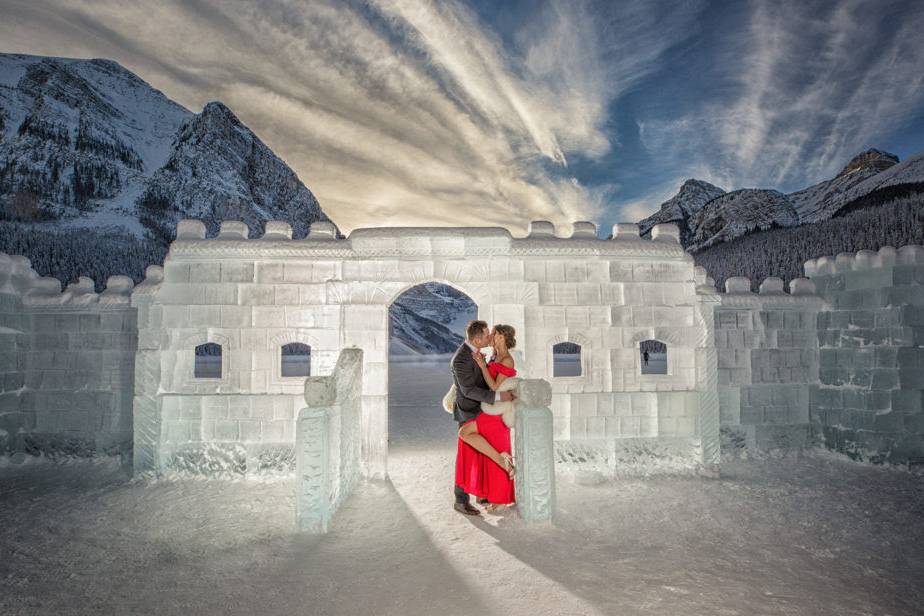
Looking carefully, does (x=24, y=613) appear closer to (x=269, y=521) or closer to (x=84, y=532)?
(x=84, y=532)

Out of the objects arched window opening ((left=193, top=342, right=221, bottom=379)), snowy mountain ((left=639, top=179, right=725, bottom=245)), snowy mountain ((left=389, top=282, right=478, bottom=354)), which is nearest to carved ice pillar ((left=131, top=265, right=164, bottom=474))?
arched window opening ((left=193, top=342, right=221, bottom=379))

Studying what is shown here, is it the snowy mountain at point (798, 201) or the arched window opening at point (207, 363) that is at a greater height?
the snowy mountain at point (798, 201)

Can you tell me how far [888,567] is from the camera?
3.76 meters

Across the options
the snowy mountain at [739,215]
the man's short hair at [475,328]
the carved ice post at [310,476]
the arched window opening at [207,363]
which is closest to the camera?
the carved ice post at [310,476]

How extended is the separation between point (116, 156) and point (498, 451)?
96587mm

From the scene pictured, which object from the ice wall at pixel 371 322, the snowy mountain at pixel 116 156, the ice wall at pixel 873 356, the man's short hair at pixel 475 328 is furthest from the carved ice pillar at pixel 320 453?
the snowy mountain at pixel 116 156

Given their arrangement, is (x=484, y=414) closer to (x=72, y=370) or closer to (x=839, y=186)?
(x=72, y=370)

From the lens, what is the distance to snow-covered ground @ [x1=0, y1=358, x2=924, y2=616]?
324 centimetres

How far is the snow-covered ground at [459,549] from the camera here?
324cm

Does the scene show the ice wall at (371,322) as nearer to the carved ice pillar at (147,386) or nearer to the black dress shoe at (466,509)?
the carved ice pillar at (147,386)

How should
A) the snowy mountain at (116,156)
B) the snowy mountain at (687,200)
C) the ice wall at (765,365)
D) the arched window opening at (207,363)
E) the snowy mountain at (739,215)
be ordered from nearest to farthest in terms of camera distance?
the ice wall at (765,365) → the arched window opening at (207,363) → the snowy mountain at (116,156) → the snowy mountain at (739,215) → the snowy mountain at (687,200)

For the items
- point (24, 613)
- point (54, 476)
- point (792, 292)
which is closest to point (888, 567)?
point (792, 292)

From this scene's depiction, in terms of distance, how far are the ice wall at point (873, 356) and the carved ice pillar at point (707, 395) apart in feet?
7.46

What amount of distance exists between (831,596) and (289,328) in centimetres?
619
